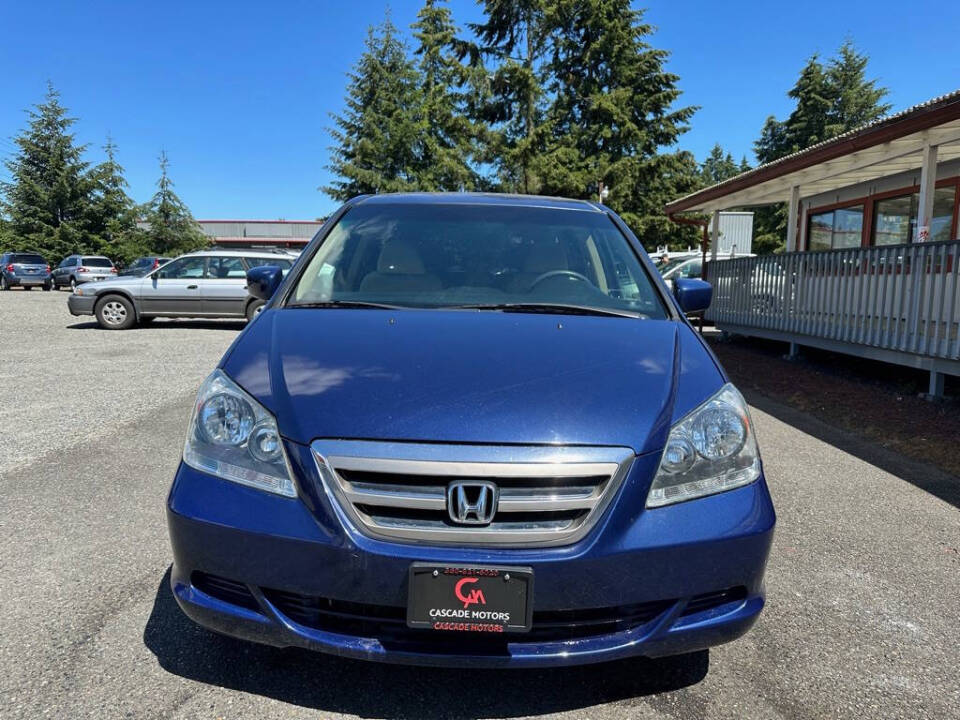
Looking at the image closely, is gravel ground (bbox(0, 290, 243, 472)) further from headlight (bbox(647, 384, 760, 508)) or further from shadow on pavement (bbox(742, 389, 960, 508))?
shadow on pavement (bbox(742, 389, 960, 508))

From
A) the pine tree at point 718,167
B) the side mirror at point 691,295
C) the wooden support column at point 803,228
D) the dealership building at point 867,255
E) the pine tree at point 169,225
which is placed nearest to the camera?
the side mirror at point 691,295

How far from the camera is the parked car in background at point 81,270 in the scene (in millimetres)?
29219

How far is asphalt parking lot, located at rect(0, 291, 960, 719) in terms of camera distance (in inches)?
82.9

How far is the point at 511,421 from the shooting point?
1.92 m

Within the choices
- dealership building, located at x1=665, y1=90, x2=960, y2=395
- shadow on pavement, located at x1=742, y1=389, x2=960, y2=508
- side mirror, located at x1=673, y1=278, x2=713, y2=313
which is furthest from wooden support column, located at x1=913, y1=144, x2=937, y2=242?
side mirror, located at x1=673, y1=278, x2=713, y2=313

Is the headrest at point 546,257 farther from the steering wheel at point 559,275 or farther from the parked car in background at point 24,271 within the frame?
the parked car in background at point 24,271

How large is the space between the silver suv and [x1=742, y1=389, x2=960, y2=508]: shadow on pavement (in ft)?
32.6

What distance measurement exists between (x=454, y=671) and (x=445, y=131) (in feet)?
91.8

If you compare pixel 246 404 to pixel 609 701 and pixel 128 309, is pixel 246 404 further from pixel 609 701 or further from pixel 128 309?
pixel 128 309

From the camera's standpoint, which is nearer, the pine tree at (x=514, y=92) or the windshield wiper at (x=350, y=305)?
the windshield wiper at (x=350, y=305)

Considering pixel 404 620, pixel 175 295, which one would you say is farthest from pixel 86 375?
pixel 404 620

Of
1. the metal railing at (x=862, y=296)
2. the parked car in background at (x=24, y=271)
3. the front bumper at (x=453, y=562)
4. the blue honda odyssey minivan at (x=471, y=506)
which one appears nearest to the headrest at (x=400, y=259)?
the blue honda odyssey minivan at (x=471, y=506)

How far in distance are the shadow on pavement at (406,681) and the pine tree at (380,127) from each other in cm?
3007

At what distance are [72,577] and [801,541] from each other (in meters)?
3.41
